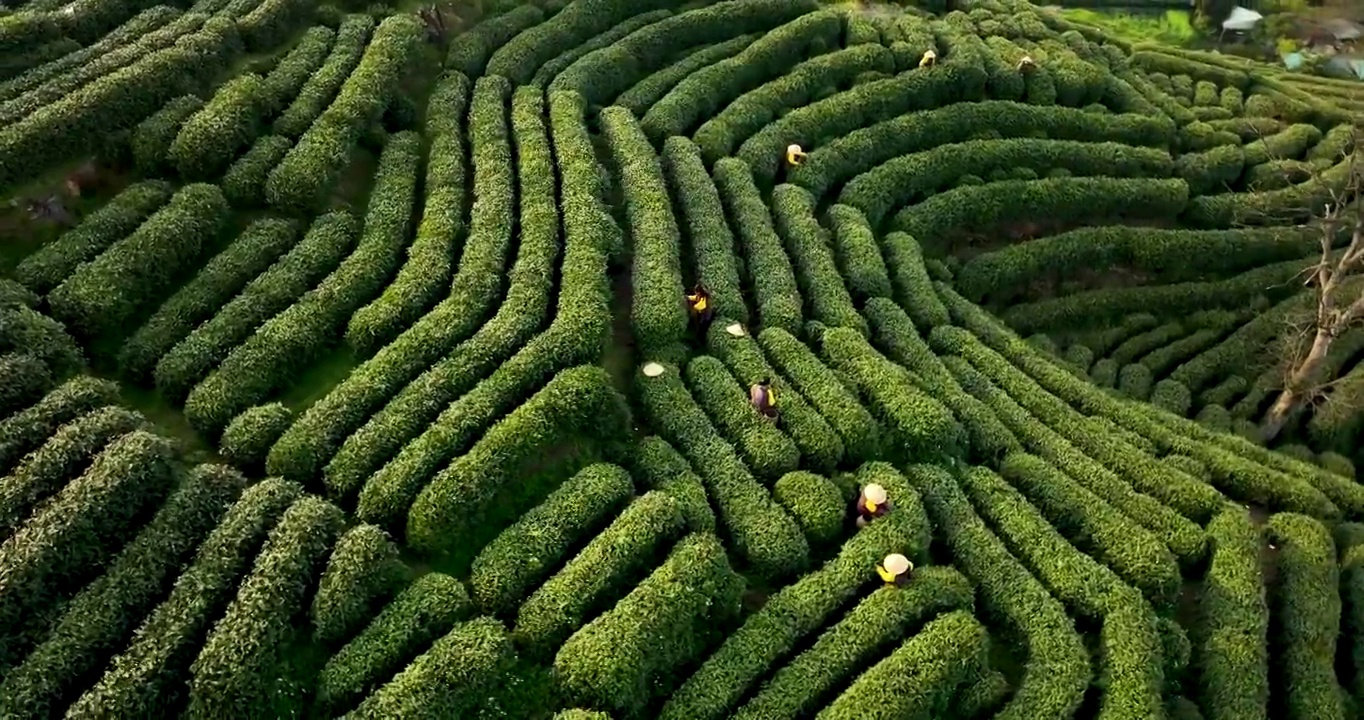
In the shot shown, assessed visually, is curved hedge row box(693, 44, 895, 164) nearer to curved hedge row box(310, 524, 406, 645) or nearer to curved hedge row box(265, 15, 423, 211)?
curved hedge row box(265, 15, 423, 211)

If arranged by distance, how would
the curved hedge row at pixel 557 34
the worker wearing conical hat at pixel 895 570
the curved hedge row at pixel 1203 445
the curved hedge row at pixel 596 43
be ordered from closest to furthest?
1. the worker wearing conical hat at pixel 895 570
2. the curved hedge row at pixel 1203 445
3. the curved hedge row at pixel 557 34
4. the curved hedge row at pixel 596 43

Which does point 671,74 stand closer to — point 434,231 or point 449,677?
→ point 434,231

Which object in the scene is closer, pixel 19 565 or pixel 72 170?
pixel 19 565

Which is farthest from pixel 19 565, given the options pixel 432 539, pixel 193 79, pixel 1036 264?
pixel 1036 264

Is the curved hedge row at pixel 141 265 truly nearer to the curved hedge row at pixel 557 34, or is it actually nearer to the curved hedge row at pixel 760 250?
the curved hedge row at pixel 557 34

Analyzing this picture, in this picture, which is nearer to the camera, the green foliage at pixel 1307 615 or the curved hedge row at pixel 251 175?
the green foliage at pixel 1307 615

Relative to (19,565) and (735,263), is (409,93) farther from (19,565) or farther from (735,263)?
(19,565)

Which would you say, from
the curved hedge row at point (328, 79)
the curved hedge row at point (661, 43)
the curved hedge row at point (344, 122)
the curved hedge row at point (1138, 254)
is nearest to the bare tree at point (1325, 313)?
the curved hedge row at point (1138, 254)
